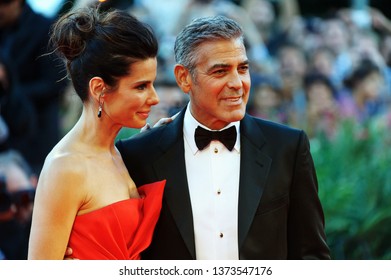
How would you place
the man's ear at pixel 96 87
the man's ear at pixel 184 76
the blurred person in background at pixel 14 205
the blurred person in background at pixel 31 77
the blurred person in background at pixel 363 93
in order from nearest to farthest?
1. the man's ear at pixel 96 87
2. the man's ear at pixel 184 76
3. the blurred person in background at pixel 14 205
4. the blurred person in background at pixel 31 77
5. the blurred person in background at pixel 363 93

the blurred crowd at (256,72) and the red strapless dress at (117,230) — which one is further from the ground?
the blurred crowd at (256,72)

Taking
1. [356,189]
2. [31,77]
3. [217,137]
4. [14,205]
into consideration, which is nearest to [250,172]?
[217,137]

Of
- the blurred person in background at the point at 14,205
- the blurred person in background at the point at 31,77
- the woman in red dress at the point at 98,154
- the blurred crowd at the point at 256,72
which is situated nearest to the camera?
the woman in red dress at the point at 98,154

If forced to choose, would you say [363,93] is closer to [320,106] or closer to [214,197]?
[320,106]

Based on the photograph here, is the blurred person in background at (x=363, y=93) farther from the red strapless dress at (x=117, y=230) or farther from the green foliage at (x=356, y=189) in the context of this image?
the red strapless dress at (x=117, y=230)

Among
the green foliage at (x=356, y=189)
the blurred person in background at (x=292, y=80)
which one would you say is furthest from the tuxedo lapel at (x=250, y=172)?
the blurred person in background at (x=292, y=80)

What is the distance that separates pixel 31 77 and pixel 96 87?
328 cm

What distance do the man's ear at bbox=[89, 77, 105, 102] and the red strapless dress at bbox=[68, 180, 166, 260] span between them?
0.42 m

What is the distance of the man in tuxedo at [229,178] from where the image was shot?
3.60 m

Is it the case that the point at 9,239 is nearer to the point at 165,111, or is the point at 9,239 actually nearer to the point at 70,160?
the point at 165,111

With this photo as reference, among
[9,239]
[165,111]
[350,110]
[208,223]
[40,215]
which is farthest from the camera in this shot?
[350,110]
